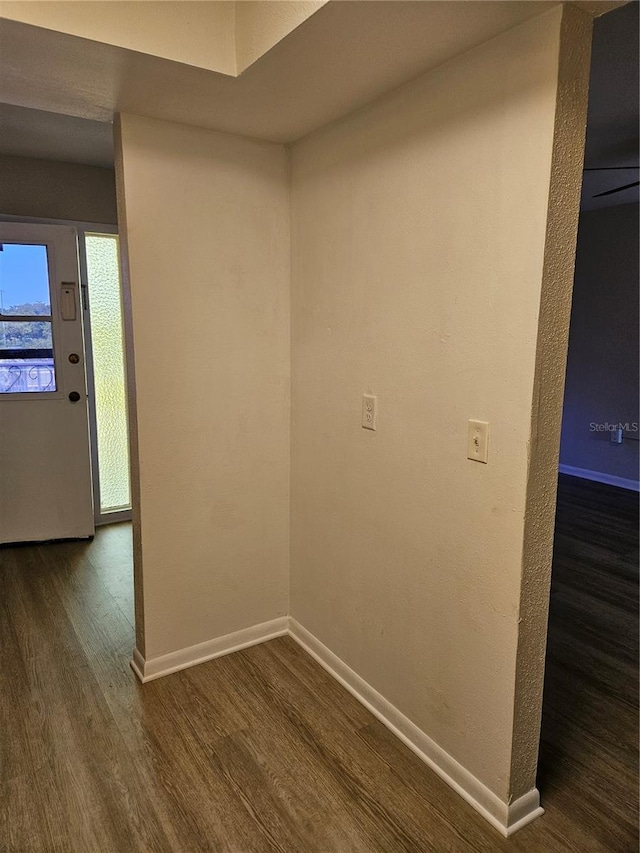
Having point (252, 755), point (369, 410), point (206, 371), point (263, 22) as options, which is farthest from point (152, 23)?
point (252, 755)

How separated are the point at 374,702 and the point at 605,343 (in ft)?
14.5

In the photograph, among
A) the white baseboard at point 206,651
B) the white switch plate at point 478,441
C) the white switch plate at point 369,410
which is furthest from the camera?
the white baseboard at point 206,651

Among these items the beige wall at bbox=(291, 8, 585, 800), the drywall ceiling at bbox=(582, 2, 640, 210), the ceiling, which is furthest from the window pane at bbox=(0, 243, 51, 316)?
the drywall ceiling at bbox=(582, 2, 640, 210)

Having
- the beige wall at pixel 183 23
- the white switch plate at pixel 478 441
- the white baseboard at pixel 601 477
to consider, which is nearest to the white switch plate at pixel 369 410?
the white switch plate at pixel 478 441

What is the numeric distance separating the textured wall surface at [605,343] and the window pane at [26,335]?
461 cm

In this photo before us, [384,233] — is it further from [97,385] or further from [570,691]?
[97,385]

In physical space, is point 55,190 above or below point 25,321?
above

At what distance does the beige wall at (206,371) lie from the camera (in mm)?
2156

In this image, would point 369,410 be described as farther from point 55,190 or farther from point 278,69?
point 55,190

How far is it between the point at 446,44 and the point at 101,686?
8.21 ft

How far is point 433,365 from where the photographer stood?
69.9 inches

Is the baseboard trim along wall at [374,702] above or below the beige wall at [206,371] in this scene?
below

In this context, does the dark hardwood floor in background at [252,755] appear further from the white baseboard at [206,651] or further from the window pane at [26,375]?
the window pane at [26,375]

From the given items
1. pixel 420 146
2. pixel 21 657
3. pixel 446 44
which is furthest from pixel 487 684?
pixel 21 657
